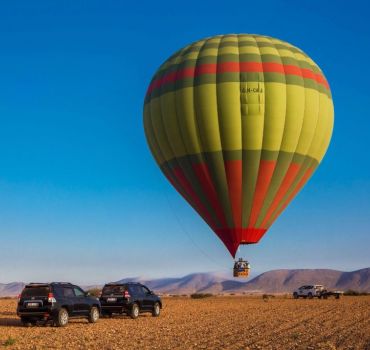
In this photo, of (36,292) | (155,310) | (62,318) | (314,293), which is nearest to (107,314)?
(155,310)

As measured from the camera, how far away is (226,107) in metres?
39.0

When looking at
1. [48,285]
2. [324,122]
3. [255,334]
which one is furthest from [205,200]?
[255,334]

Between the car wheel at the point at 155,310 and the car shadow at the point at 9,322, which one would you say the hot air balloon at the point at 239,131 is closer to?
the car wheel at the point at 155,310

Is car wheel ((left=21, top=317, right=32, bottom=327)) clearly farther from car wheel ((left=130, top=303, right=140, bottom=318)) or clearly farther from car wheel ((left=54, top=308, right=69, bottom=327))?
car wheel ((left=130, top=303, right=140, bottom=318))

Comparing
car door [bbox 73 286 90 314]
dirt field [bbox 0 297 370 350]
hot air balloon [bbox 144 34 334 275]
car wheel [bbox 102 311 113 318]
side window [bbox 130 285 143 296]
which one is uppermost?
hot air balloon [bbox 144 34 334 275]

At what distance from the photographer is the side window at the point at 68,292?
86.6ft

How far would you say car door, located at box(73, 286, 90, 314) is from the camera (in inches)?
1058

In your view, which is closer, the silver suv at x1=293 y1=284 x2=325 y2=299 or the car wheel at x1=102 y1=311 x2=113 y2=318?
the car wheel at x1=102 y1=311 x2=113 y2=318

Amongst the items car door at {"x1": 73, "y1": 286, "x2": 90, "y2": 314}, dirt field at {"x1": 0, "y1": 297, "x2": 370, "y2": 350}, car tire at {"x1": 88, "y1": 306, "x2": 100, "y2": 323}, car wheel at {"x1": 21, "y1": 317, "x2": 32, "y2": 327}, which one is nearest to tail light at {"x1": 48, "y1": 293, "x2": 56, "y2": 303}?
dirt field at {"x1": 0, "y1": 297, "x2": 370, "y2": 350}

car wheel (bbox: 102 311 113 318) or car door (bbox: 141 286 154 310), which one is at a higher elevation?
car door (bbox: 141 286 154 310)

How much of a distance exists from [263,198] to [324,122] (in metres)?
6.98

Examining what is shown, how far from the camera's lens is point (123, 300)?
30438mm

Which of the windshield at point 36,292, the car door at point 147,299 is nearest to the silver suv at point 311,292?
the car door at point 147,299

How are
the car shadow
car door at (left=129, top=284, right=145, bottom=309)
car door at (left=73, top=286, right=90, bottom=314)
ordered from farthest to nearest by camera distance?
car door at (left=129, top=284, right=145, bottom=309)
the car shadow
car door at (left=73, top=286, right=90, bottom=314)
